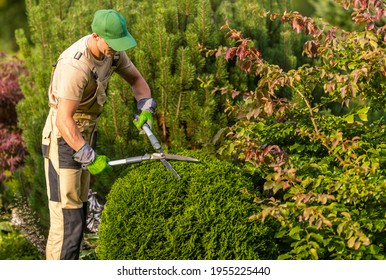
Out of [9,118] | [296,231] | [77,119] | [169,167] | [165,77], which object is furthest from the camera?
[9,118]

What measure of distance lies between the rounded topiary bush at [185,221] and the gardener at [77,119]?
0.33 meters

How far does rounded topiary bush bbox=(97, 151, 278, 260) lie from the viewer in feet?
14.6

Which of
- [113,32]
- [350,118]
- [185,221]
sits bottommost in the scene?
[185,221]

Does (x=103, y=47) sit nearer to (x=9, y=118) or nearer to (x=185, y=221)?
(x=185, y=221)

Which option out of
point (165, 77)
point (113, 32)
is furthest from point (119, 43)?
point (165, 77)

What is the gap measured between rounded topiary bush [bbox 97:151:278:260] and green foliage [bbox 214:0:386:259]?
0.18 metres

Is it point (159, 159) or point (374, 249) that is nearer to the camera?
point (374, 249)

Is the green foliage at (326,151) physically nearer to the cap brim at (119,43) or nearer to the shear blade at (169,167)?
the shear blade at (169,167)

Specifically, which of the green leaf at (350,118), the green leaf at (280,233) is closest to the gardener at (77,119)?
the green leaf at (280,233)

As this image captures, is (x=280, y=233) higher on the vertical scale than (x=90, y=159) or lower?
lower

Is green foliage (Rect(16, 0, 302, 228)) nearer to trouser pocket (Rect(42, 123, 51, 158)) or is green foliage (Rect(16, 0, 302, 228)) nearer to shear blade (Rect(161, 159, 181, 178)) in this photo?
trouser pocket (Rect(42, 123, 51, 158))

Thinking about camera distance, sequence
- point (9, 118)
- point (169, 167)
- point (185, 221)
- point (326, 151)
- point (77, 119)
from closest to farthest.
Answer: point (185, 221), point (169, 167), point (77, 119), point (326, 151), point (9, 118)

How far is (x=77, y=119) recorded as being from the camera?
4.83 m

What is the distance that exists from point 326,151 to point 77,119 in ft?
5.64
